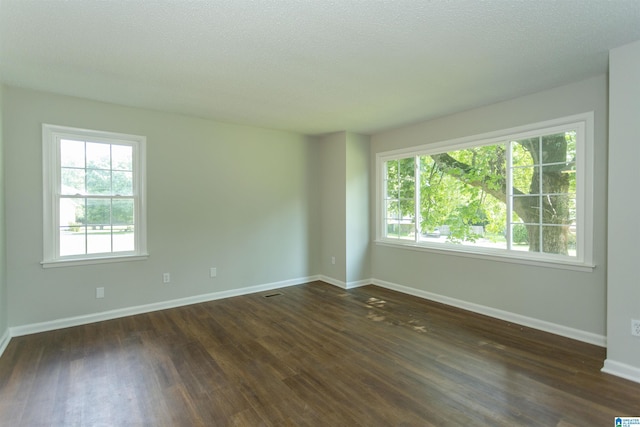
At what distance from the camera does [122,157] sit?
3.83 m

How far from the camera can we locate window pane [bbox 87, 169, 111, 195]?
3621 millimetres

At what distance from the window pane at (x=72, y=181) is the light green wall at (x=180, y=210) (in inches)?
8.3

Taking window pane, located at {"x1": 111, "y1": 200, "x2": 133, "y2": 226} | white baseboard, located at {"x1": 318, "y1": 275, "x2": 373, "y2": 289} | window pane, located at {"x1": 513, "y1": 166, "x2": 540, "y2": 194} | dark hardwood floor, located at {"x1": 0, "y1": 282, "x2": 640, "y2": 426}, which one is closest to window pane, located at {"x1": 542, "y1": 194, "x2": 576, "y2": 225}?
window pane, located at {"x1": 513, "y1": 166, "x2": 540, "y2": 194}

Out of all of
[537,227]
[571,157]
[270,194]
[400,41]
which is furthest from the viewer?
[270,194]

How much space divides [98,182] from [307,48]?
2.97 metres

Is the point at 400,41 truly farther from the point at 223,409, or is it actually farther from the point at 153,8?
the point at 223,409

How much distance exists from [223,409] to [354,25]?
2.71m

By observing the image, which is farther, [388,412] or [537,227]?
[537,227]

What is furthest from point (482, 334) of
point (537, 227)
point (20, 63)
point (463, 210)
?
point (20, 63)

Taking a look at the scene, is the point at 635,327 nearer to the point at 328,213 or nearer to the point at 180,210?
the point at 328,213

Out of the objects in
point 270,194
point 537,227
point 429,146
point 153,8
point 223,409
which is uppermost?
point 153,8

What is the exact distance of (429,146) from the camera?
4406 mm

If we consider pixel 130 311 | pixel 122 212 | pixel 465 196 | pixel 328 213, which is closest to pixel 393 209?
pixel 328 213

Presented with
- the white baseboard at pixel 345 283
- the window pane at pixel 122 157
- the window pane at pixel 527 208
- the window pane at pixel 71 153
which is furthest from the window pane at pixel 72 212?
the window pane at pixel 527 208
